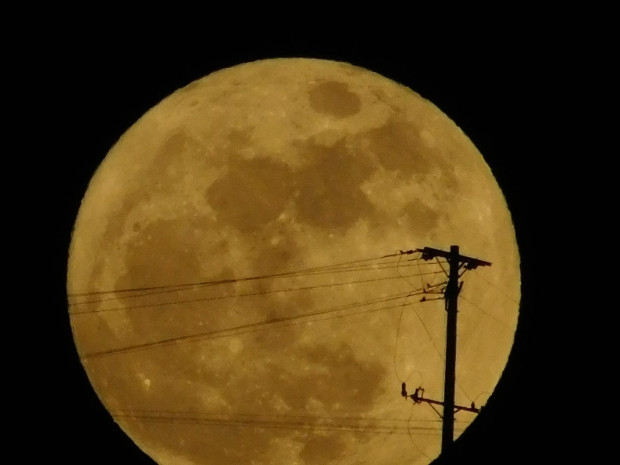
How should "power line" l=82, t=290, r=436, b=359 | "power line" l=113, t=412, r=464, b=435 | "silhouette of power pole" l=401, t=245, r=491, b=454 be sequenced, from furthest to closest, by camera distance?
1. "power line" l=113, t=412, r=464, b=435
2. "power line" l=82, t=290, r=436, b=359
3. "silhouette of power pole" l=401, t=245, r=491, b=454

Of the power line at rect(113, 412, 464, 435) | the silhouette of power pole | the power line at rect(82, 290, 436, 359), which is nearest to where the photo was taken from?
the silhouette of power pole

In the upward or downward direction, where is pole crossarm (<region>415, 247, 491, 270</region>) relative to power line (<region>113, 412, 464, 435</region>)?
upward

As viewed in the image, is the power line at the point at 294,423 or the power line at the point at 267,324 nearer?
the power line at the point at 267,324

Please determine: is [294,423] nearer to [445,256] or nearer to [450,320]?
[450,320]

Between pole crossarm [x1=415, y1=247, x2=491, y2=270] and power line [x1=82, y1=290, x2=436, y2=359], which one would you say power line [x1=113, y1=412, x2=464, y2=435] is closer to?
power line [x1=82, y1=290, x2=436, y2=359]

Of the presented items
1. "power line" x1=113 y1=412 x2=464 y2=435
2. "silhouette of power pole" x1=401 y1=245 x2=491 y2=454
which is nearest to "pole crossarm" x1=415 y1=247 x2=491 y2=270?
"silhouette of power pole" x1=401 y1=245 x2=491 y2=454

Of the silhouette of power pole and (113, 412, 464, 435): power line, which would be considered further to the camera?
(113, 412, 464, 435): power line

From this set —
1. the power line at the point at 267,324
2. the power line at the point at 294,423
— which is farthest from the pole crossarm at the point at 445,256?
the power line at the point at 294,423

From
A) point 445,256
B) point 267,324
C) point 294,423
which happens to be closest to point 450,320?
point 445,256

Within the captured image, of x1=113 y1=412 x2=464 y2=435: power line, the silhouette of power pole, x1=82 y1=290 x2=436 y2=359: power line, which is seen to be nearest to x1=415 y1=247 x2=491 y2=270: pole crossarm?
the silhouette of power pole

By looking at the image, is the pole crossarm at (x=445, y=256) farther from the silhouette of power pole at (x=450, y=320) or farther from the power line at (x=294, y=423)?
the power line at (x=294, y=423)

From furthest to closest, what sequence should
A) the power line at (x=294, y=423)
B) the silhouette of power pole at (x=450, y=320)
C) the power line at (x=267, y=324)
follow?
the power line at (x=294, y=423), the power line at (x=267, y=324), the silhouette of power pole at (x=450, y=320)

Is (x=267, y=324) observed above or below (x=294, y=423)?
above

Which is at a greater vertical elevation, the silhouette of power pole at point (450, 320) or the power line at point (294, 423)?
the silhouette of power pole at point (450, 320)
